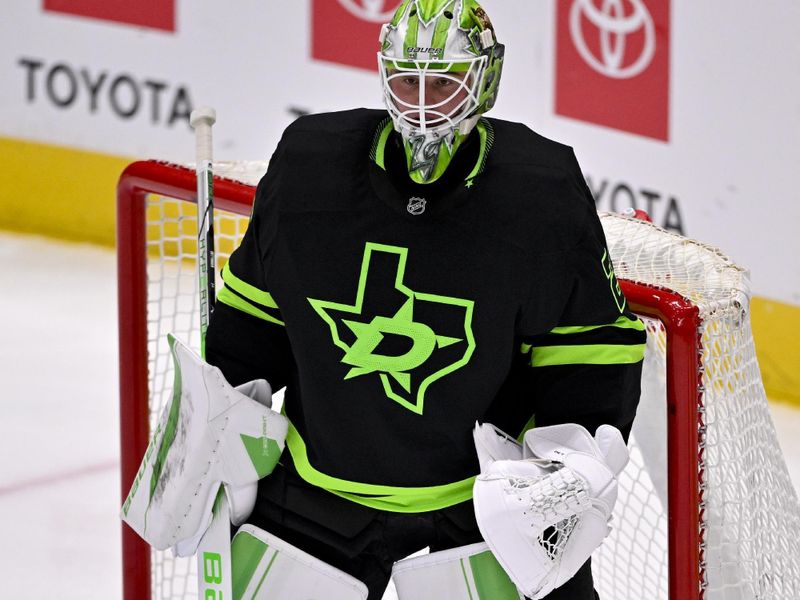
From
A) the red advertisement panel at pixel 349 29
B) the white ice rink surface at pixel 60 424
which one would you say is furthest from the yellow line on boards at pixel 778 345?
the red advertisement panel at pixel 349 29

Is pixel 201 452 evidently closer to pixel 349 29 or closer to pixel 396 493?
pixel 396 493

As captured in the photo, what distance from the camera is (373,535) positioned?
6.48ft

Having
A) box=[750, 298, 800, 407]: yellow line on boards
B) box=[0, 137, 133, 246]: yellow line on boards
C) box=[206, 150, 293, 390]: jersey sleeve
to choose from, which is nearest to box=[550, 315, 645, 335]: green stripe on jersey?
box=[206, 150, 293, 390]: jersey sleeve

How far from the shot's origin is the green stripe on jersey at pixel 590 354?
189 centimetres

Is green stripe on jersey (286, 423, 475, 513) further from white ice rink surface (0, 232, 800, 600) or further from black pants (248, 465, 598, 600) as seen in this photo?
white ice rink surface (0, 232, 800, 600)

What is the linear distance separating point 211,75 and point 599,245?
126 inches

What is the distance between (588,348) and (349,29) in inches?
112

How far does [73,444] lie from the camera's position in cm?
391

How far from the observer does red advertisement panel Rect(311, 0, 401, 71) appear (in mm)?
4520

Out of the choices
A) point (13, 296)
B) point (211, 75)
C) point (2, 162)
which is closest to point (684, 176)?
point (211, 75)

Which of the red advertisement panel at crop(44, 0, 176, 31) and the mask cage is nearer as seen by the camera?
the mask cage

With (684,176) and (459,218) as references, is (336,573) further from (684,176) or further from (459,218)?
(684,176)

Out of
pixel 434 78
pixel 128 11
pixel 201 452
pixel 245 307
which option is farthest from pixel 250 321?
pixel 128 11

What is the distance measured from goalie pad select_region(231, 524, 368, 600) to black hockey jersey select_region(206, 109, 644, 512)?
0.33 feet
